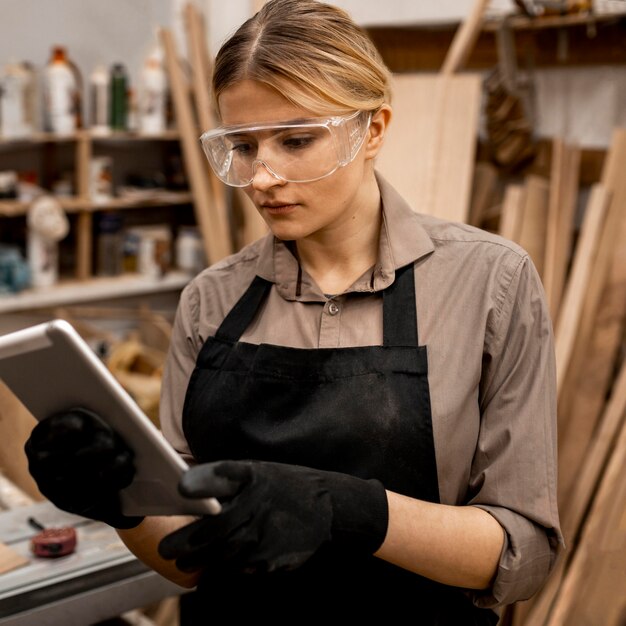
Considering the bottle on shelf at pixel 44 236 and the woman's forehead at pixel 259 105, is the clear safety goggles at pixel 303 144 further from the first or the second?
the bottle on shelf at pixel 44 236

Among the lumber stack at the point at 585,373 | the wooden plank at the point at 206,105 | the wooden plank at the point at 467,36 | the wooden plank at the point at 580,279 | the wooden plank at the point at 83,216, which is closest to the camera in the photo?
the lumber stack at the point at 585,373

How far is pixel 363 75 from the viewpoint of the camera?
4.22 ft

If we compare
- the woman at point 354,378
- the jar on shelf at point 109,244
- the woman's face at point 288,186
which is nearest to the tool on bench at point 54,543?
the woman at point 354,378

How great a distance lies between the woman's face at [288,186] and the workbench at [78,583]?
75 cm

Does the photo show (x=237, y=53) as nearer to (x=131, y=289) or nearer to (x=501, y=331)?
(x=501, y=331)

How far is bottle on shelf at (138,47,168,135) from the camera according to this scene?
13.0ft

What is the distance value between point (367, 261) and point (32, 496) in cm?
101

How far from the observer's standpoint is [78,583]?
152cm

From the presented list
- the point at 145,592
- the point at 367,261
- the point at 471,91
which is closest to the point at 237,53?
the point at 367,261

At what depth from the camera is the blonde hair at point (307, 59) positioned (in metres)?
1.22

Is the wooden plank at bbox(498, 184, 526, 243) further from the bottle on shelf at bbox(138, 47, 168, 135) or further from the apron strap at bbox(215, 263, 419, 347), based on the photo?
the bottle on shelf at bbox(138, 47, 168, 135)

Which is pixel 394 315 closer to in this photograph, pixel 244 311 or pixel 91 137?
pixel 244 311

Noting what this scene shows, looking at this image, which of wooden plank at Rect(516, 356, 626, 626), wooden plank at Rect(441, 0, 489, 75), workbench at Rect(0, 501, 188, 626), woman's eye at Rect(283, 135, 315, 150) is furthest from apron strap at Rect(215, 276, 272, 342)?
wooden plank at Rect(441, 0, 489, 75)

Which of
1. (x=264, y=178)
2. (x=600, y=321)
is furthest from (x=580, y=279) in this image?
(x=264, y=178)
